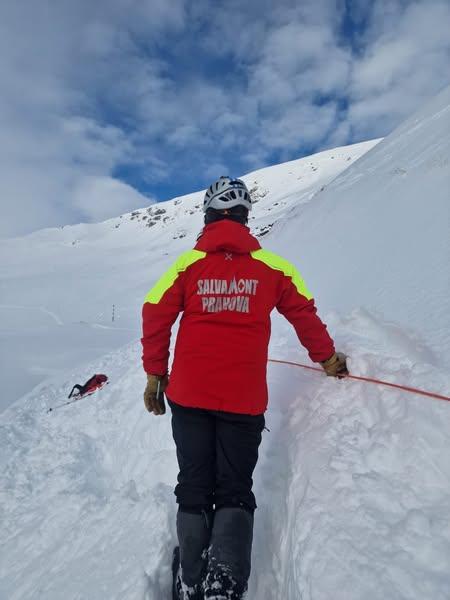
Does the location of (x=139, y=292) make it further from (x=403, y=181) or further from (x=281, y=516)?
(x=281, y=516)

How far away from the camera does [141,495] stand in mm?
2785

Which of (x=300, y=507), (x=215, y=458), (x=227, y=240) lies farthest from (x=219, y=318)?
(x=300, y=507)

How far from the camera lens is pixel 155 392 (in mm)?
2105

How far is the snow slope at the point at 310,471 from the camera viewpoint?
147cm

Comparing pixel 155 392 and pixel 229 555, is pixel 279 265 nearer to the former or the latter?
pixel 155 392

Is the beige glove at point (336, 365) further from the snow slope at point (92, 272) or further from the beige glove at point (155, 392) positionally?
the snow slope at point (92, 272)

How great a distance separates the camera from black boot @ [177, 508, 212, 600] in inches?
63.0

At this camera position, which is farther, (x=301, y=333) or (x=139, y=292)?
(x=139, y=292)

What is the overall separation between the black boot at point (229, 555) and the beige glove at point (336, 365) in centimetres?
97

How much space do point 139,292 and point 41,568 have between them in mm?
23376

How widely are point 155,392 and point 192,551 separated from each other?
0.81 metres

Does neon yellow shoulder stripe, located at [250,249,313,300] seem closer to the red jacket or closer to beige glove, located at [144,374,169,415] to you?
the red jacket

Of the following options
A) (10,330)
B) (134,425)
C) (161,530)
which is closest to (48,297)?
(10,330)

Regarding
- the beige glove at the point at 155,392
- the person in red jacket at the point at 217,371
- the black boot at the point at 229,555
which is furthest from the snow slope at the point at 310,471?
the beige glove at the point at 155,392
